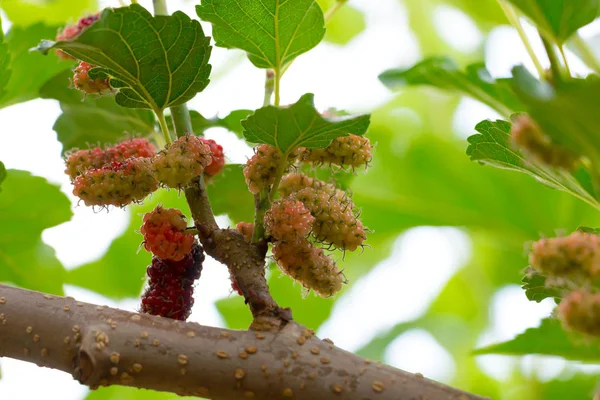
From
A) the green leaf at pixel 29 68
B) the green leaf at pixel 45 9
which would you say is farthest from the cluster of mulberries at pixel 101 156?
the green leaf at pixel 45 9

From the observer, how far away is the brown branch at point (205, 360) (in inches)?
26.4

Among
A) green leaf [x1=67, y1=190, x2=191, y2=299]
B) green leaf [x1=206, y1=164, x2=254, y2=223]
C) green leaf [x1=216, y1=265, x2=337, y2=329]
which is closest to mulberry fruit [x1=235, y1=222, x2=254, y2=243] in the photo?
green leaf [x1=206, y1=164, x2=254, y2=223]

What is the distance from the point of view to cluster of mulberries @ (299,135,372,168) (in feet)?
2.77

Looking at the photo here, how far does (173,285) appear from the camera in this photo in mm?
860

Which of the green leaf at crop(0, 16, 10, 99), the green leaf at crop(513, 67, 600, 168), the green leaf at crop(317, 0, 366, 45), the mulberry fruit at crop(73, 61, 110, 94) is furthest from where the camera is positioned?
the green leaf at crop(317, 0, 366, 45)

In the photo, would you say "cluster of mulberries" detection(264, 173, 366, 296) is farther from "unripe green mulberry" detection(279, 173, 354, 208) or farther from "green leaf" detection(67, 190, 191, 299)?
"green leaf" detection(67, 190, 191, 299)

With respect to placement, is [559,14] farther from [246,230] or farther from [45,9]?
[45,9]

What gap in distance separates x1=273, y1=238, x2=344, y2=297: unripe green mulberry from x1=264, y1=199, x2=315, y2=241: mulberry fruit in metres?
0.03

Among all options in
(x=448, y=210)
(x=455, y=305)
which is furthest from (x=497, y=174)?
(x=455, y=305)

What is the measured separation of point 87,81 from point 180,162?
0.67ft

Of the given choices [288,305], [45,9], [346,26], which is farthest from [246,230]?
[346,26]

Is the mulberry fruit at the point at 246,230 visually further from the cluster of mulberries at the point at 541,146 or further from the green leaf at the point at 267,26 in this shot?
the cluster of mulberries at the point at 541,146

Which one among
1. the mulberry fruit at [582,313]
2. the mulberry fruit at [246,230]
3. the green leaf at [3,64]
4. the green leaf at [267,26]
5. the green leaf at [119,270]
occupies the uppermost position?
the green leaf at [119,270]

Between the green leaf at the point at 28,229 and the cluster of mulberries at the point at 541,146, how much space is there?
90 centimetres
